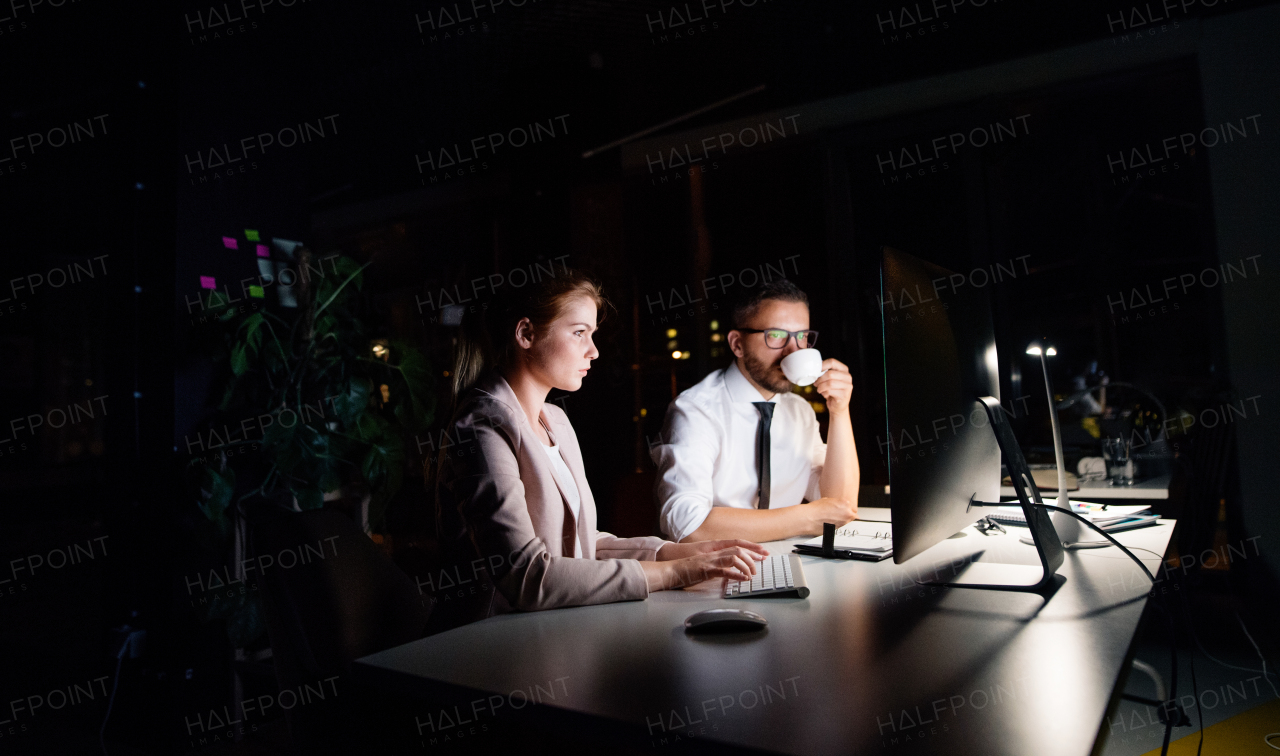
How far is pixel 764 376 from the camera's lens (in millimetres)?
2492

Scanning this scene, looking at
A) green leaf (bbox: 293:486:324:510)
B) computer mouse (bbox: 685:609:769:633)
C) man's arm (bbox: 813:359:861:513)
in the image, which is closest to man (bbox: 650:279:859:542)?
man's arm (bbox: 813:359:861:513)

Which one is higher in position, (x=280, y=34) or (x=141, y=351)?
(x=280, y=34)

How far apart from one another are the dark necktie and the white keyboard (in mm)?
892

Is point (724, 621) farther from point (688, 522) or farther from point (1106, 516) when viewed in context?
point (1106, 516)

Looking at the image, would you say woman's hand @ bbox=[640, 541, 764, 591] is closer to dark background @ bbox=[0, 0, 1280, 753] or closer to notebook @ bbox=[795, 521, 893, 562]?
notebook @ bbox=[795, 521, 893, 562]

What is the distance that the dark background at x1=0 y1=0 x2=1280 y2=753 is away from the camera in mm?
2676

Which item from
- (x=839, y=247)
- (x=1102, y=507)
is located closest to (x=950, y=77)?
(x=839, y=247)

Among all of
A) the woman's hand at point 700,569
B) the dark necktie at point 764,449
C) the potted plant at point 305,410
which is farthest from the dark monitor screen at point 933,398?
the potted plant at point 305,410

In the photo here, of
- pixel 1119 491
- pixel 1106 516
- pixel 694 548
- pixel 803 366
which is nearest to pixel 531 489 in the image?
pixel 694 548

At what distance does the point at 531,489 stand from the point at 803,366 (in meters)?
1.00

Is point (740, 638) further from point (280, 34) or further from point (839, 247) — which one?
point (839, 247)

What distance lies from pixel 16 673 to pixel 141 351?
2022mm

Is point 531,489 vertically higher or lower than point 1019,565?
higher

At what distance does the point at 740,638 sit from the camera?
3.51ft
